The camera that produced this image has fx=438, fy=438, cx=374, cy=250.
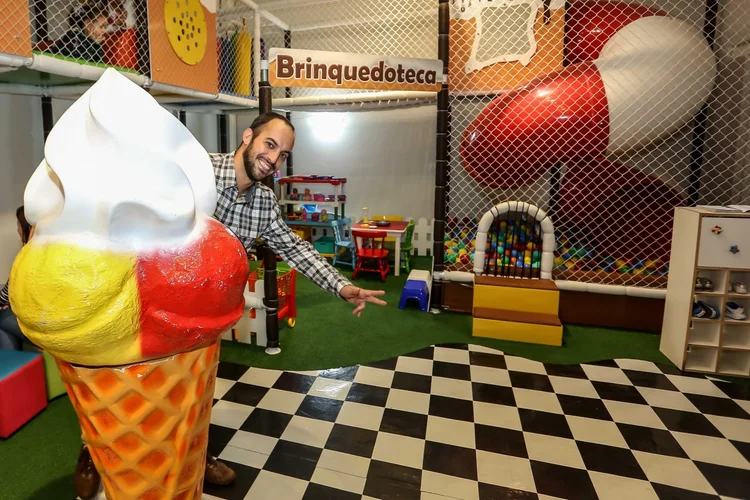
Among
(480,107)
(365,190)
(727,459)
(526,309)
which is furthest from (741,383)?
(365,190)

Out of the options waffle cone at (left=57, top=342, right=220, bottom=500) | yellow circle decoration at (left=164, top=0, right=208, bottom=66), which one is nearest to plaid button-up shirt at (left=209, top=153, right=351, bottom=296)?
waffle cone at (left=57, top=342, right=220, bottom=500)

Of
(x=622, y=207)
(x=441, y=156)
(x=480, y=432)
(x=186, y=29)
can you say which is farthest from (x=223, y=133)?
(x=480, y=432)

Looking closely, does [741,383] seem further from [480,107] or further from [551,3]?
[480,107]

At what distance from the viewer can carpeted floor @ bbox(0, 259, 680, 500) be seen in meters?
1.73

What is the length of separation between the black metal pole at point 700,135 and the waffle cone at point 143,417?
472cm

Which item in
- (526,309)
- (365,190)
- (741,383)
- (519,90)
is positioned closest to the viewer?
(741,383)

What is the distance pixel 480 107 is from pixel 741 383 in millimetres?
3678

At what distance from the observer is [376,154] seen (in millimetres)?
5941

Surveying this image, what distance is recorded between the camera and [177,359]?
705mm

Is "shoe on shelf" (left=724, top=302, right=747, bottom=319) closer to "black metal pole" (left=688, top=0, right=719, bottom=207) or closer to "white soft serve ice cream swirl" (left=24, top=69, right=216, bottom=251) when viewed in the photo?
"black metal pole" (left=688, top=0, right=719, bottom=207)

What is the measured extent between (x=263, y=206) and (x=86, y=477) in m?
1.13

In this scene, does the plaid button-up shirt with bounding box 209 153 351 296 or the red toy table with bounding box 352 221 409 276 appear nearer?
the plaid button-up shirt with bounding box 209 153 351 296

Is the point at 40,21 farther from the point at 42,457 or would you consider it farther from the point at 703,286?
the point at 703,286

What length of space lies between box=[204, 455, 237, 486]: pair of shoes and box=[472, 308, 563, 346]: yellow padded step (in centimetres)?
196
